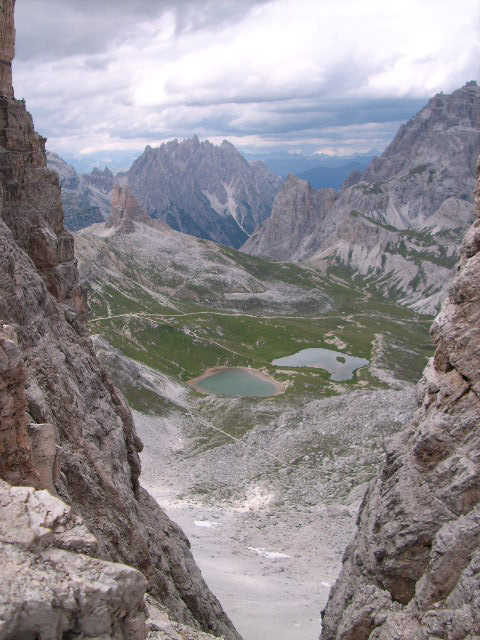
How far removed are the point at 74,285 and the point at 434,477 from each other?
93.1 feet

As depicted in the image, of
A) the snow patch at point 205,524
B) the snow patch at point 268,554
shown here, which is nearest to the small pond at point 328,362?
the snow patch at point 205,524

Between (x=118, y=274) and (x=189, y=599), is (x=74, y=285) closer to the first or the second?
(x=189, y=599)

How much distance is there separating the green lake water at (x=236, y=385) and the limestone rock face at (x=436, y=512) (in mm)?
85227

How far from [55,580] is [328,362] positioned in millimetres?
144915

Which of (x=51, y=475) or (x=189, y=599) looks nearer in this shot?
(x=51, y=475)

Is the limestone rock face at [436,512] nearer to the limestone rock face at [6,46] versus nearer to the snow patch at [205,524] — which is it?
the limestone rock face at [6,46]

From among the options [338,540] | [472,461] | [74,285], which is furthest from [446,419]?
[338,540]

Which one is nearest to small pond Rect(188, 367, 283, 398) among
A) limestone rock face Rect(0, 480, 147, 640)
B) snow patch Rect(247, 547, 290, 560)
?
snow patch Rect(247, 547, 290, 560)

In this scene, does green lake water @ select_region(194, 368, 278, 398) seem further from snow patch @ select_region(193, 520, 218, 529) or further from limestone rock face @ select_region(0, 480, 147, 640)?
limestone rock face @ select_region(0, 480, 147, 640)

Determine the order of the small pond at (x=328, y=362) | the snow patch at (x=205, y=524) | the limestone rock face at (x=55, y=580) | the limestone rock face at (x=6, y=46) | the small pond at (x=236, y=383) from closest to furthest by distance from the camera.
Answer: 1. the limestone rock face at (x=55, y=580)
2. the limestone rock face at (x=6, y=46)
3. the snow patch at (x=205, y=524)
4. the small pond at (x=236, y=383)
5. the small pond at (x=328, y=362)

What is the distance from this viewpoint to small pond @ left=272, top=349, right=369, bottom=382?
479 ft

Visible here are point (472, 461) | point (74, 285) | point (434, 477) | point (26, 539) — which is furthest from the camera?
point (74, 285)

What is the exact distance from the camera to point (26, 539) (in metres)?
13.5

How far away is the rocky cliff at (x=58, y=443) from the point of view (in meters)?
13.5
